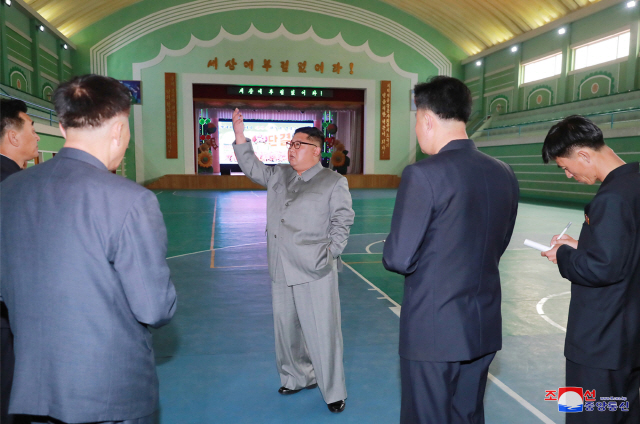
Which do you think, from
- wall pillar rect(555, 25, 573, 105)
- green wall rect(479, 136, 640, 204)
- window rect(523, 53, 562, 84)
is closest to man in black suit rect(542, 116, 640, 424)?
green wall rect(479, 136, 640, 204)

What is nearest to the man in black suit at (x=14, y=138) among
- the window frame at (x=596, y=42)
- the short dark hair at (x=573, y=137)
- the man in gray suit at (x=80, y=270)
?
the man in gray suit at (x=80, y=270)

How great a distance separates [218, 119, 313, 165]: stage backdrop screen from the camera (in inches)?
1096

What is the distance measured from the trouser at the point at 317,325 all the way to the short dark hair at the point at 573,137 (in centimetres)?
151

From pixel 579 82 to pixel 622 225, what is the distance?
19476 millimetres

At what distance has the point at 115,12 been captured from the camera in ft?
73.5

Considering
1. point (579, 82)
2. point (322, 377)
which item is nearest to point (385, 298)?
point (322, 377)

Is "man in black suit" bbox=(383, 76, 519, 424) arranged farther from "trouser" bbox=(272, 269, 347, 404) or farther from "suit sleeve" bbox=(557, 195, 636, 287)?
"trouser" bbox=(272, 269, 347, 404)

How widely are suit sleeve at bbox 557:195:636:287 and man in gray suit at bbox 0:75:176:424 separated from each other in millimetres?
1619

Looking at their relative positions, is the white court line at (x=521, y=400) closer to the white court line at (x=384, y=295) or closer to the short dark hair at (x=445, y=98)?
the white court line at (x=384, y=295)

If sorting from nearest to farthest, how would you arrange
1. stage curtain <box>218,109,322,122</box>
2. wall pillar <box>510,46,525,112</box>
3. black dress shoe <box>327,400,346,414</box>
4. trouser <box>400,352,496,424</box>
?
trouser <box>400,352,496,424</box> < black dress shoe <box>327,400,346,414</box> < wall pillar <box>510,46,525,112</box> < stage curtain <box>218,109,322,122</box>

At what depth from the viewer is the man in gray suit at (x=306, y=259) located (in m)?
2.96

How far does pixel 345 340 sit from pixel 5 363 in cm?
253

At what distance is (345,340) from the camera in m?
4.12

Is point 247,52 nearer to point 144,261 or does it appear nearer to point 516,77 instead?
point 516,77
